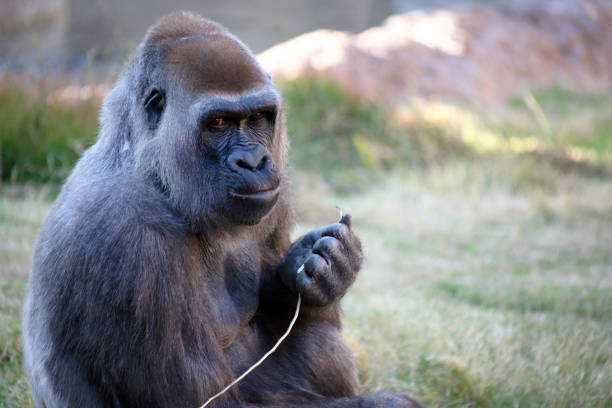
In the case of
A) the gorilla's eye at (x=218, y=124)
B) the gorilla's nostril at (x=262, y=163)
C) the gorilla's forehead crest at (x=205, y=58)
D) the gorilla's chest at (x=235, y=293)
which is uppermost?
the gorilla's forehead crest at (x=205, y=58)

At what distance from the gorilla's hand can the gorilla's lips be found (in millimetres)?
344

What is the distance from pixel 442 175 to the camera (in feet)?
29.1

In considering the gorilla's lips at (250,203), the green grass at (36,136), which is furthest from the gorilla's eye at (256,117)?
the green grass at (36,136)

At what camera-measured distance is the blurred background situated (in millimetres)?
4055

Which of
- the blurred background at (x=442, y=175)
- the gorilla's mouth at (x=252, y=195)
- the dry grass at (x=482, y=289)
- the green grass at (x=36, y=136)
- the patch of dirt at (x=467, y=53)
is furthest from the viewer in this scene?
the patch of dirt at (x=467, y=53)

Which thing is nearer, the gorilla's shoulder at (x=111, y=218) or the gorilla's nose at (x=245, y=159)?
the gorilla's shoulder at (x=111, y=218)

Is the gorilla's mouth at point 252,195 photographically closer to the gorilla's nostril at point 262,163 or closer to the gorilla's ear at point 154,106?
the gorilla's nostril at point 262,163

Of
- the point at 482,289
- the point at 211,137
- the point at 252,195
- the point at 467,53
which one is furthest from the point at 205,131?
the point at 467,53

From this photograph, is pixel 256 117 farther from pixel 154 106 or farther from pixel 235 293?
pixel 235 293

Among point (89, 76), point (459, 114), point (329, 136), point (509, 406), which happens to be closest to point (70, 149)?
point (89, 76)

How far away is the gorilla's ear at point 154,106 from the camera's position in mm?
2783

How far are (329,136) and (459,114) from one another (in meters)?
2.25

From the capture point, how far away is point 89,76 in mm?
7980

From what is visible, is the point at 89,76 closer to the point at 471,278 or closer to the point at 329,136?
the point at 329,136
